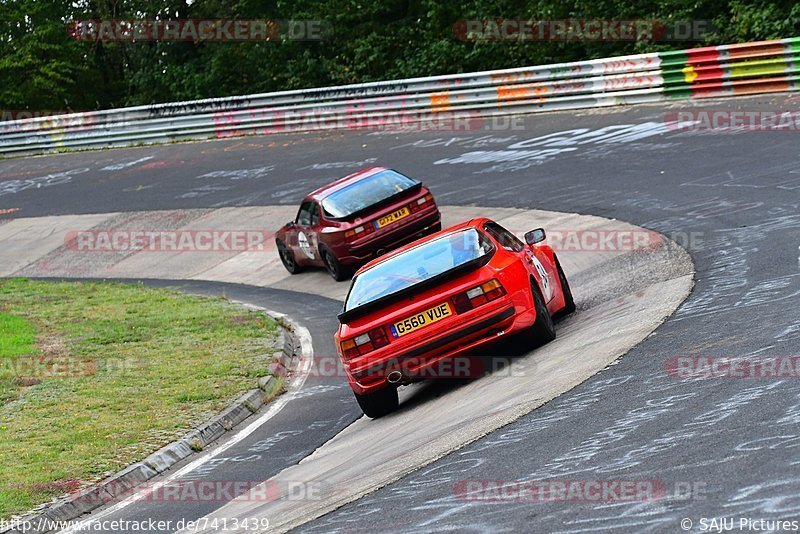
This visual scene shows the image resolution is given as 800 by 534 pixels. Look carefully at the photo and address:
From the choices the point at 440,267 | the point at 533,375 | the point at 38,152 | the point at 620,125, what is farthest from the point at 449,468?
the point at 38,152

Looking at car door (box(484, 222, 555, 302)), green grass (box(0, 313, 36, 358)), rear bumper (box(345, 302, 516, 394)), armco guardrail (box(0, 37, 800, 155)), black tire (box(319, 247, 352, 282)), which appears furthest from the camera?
armco guardrail (box(0, 37, 800, 155))

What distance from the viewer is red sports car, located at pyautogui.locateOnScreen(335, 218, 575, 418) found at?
385 inches

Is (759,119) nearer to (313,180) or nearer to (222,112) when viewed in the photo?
(313,180)

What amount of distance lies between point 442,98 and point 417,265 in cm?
1976

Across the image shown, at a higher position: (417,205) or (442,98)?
(442,98)

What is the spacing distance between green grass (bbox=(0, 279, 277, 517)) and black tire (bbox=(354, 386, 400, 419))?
1.85 m

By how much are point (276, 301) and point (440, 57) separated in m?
18.6

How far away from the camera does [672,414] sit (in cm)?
707

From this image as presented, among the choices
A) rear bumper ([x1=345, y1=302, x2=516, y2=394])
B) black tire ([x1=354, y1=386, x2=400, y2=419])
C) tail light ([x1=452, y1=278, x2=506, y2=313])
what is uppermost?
tail light ([x1=452, y1=278, x2=506, y2=313])

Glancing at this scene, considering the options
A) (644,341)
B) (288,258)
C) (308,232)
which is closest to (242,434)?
(644,341)

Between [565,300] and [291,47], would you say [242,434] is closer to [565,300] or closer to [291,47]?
[565,300]

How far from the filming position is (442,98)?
2964 centimetres

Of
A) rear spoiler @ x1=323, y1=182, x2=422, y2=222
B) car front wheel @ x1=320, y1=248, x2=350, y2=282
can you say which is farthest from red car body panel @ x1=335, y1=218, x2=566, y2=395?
car front wheel @ x1=320, y1=248, x2=350, y2=282

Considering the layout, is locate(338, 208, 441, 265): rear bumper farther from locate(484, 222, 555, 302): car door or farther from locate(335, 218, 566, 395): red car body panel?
locate(335, 218, 566, 395): red car body panel
